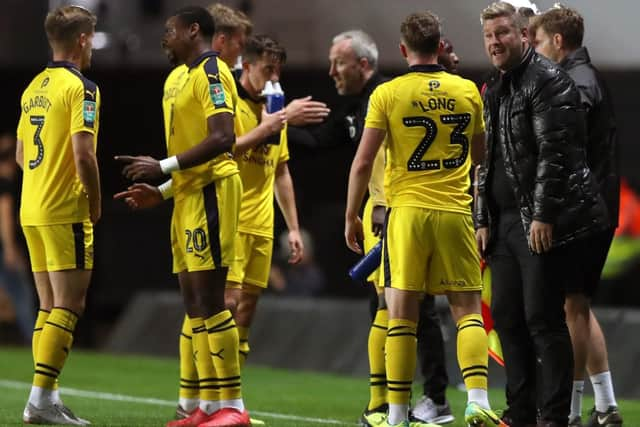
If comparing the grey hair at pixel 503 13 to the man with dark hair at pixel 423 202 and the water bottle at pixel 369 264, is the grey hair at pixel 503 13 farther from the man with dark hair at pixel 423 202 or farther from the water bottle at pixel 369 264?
the water bottle at pixel 369 264

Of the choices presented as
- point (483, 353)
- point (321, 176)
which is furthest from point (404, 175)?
point (321, 176)

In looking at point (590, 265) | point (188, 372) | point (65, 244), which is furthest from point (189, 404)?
point (590, 265)

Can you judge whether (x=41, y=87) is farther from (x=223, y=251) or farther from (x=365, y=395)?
(x=365, y=395)

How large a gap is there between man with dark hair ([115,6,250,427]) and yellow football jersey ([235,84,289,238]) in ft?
3.25

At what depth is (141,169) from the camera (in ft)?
22.8

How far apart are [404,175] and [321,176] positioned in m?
11.0

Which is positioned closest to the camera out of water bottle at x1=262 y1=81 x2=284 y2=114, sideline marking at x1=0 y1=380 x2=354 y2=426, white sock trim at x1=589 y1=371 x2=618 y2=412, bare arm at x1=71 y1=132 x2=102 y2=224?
bare arm at x1=71 y1=132 x2=102 y2=224

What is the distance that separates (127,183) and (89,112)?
10.5 m

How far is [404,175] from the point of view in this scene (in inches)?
279

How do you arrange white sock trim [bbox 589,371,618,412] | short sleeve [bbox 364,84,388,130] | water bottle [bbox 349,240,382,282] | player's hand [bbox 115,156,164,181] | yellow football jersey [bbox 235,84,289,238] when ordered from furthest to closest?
yellow football jersey [bbox 235,84,289,238], white sock trim [bbox 589,371,618,412], water bottle [bbox 349,240,382,282], short sleeve [bbox 364,84,388,130], player's hand [bbox 115,156,164,181]

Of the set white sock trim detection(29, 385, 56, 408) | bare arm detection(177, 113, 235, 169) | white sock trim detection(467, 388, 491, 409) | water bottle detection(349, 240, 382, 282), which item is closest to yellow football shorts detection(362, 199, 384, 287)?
water bottle detection(349, 240, 382, 282)

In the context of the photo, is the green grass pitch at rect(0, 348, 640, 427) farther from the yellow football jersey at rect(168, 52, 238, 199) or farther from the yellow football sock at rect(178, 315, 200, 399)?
the yellow football jersey at rect(168, 52, 238, 199)

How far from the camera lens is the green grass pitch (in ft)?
28.2

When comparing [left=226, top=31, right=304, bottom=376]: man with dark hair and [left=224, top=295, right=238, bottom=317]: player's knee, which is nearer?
[left=224, top=295, right=238, bottom=317]: player's knee
